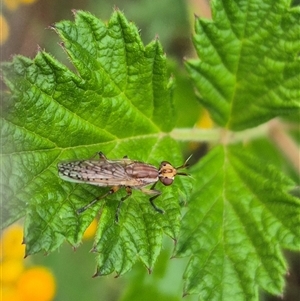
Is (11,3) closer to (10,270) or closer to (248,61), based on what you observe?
(10,270)

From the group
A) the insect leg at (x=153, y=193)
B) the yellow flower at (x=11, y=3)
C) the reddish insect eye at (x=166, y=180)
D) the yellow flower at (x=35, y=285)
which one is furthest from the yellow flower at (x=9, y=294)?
the yellow flower at (x=11, y=3)

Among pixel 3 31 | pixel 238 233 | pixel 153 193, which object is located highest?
pixel 3 31

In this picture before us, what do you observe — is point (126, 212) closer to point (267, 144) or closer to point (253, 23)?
point (253, 23)

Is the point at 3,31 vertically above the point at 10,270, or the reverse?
the point at 3,31

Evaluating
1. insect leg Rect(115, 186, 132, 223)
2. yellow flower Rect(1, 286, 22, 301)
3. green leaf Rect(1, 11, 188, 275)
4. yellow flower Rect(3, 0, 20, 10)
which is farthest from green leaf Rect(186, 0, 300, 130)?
yellow flower Rect(3, 0, 20, 10)

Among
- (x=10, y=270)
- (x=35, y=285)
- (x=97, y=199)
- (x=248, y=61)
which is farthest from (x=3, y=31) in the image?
(x=97, y=199)

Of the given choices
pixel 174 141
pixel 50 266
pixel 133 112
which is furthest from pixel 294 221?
pixel 50 266

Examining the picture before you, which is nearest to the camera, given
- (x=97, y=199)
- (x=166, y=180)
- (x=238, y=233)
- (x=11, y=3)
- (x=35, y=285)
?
(x=97, y=199)

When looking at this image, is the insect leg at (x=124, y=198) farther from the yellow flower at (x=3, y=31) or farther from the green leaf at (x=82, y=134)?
the yellow flower at (x=3, y=31)
